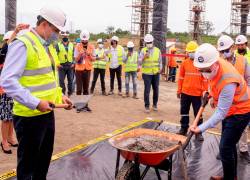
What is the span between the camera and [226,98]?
337cm

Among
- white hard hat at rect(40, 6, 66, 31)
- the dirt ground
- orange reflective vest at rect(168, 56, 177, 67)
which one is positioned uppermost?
white hard hat at rect(40, 6, 66, 31)

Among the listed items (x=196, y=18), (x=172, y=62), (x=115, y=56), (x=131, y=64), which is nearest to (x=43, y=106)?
(x=131, y=64)

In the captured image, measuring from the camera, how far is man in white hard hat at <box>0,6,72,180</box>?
2628mm

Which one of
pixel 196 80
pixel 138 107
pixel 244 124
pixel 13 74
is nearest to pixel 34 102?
pixel 13 74

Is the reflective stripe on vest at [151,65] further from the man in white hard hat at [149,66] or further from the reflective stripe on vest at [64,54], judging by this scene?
the reflective stripe on vest at [64,54]

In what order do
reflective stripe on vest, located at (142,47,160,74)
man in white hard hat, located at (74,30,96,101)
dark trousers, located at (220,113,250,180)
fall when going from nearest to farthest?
dark trousers, located at (220,113,250,180), reflective stripe on vest, located at (142,47,160,74), man in white hard hat, located at (74,30,96,101)

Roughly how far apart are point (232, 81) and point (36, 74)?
1950 mm

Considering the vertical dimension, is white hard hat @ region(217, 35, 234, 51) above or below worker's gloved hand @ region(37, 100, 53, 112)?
above

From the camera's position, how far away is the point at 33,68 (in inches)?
109

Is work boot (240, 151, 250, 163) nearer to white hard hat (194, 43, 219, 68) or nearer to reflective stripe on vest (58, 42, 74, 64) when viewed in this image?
white hard hat (194, 43, 219, 68)

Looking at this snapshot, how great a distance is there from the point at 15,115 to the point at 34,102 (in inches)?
15.0

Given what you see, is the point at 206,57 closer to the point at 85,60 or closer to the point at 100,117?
the point at 100,117

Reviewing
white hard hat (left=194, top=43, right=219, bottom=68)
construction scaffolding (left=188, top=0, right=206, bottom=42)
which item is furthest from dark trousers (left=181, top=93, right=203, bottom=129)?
construction scaffolding (left=188, top=0, right=206, bottom=42)

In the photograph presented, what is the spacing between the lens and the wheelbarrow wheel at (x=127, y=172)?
11.2ft
